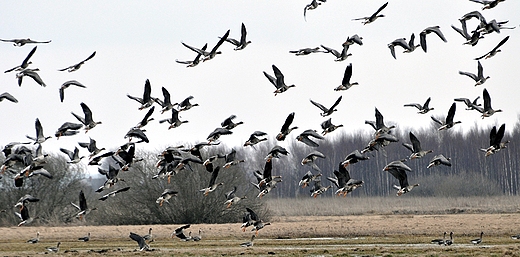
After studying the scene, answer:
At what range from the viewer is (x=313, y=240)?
127 feet

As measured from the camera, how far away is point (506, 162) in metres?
105

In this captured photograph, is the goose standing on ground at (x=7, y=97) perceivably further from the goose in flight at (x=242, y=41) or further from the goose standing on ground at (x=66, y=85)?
the goose in flight at (x=242, y=41)

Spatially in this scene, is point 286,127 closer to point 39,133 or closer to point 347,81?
point 347,81

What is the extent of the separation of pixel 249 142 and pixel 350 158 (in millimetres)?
3905

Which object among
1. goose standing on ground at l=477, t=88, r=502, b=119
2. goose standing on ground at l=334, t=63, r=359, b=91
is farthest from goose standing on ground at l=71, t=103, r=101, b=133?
goose standing on ground at l=477, t=88, r=502, b=119

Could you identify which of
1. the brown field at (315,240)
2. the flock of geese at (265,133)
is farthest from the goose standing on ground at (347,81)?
the brown field at (315,240)

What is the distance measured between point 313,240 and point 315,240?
0.11m

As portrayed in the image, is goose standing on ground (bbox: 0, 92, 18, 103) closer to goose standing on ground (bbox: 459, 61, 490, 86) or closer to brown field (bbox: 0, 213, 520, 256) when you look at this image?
brown field (bbox: 0, 213, 520, 256)

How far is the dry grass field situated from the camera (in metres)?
31.4

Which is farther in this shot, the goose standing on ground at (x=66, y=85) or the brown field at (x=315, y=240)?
the brown field at (x=315, y=240)

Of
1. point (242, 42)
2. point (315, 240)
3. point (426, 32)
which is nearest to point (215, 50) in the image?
point (242, 42)

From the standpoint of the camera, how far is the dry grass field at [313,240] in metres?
31.4

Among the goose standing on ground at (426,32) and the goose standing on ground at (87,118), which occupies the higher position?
the goose standing on ground at (426,32)

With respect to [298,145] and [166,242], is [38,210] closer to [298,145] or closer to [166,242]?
[166,242]
